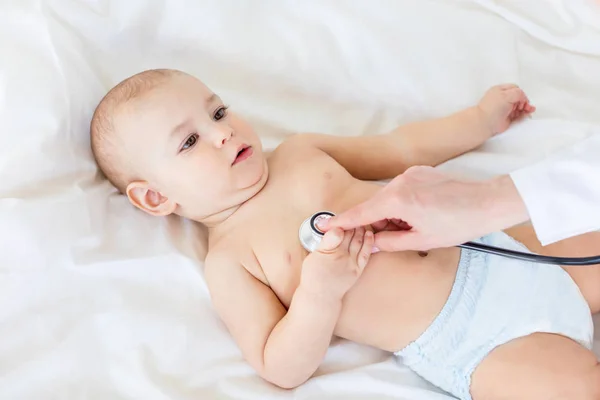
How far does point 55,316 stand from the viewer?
1135mm

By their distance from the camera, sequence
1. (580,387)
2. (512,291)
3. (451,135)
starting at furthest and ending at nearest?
(451,135)
(512,291)
(580,387)

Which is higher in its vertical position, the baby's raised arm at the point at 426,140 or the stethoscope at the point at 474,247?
the stethoscope at the point at 474,247

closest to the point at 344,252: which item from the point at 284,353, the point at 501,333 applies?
the point at 284,353

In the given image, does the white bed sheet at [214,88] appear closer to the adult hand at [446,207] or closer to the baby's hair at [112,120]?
the baby's hair at [112,120]

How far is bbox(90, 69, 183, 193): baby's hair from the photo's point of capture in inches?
48.0

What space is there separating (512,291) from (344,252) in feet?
1.05

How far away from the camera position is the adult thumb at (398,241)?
39.7 inches

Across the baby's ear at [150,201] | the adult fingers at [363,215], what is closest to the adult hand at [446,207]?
the adult fingers at [363,215]

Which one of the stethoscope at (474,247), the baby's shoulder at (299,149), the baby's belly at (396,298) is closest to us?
the stethoscope at (474,247)

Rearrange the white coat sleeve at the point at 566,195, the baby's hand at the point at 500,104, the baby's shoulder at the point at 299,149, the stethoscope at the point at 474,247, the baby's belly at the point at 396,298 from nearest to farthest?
the white coat sleeve at the point at 566,195
the stethoscope at the point at 474,247
the baby's belly at the point at 396,298
the baby's shoulder at the point at 299,149
the baby's hand at the point at 500,104

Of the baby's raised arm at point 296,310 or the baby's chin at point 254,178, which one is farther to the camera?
the baby's chin at point 254,178

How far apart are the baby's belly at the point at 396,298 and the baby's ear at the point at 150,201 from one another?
376 millimetres

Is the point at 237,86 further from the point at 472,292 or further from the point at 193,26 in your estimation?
Result: the point at 472,292

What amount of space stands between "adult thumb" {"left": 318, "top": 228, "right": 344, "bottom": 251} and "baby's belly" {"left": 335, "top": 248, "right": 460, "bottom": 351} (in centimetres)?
14
